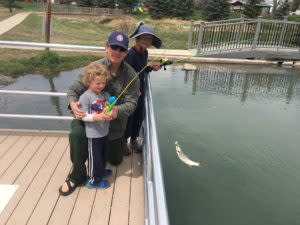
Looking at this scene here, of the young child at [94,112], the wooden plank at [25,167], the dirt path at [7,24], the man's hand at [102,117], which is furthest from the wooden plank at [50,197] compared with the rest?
the dirt path at [7,24]

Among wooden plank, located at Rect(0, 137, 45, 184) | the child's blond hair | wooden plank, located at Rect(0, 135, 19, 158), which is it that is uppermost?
the child's blond hair

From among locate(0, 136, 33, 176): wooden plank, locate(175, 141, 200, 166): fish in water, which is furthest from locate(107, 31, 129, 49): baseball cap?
locate(175, 141, 200, 166): fish in water

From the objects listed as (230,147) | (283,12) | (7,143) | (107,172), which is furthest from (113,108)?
(283,12)

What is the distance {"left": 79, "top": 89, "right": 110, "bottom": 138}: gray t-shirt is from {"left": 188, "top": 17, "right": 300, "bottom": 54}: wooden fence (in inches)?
389

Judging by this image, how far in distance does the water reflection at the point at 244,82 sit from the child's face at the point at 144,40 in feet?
19.7

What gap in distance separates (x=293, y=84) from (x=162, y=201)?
9.92 metres

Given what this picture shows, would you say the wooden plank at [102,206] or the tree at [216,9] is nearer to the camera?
the wooden plank at [102,206]

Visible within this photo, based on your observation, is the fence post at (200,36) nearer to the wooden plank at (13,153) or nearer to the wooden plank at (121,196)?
the wooden plank at (13,153)

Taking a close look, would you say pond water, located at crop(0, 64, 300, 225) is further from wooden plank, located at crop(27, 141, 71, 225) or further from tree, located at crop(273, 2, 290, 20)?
tree, located at crop(273, 2, 290, 20)

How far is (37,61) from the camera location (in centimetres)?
1018

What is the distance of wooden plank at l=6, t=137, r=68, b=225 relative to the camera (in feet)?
7.34

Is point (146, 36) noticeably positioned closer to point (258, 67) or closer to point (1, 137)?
point (1, 137)

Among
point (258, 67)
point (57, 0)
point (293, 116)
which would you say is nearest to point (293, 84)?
point (258, 67)

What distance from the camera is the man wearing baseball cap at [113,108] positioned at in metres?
2.42
